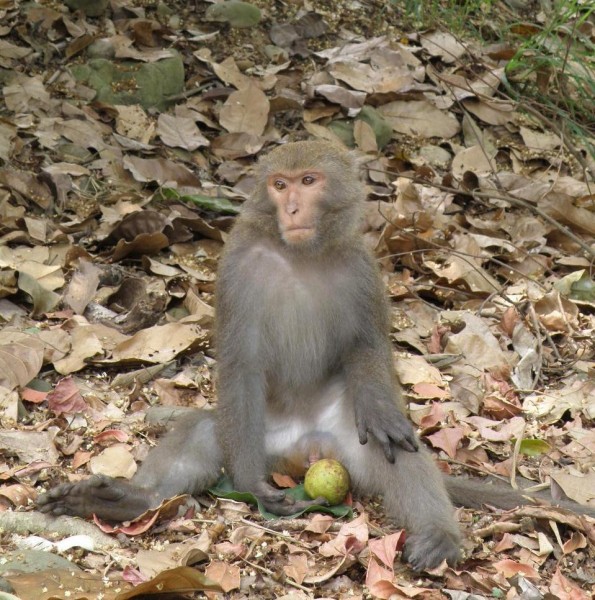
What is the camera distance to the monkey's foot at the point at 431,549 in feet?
12.8

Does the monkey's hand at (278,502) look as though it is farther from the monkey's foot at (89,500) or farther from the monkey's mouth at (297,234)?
the monkey's mouth at (297,234)

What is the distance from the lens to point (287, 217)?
451 cm

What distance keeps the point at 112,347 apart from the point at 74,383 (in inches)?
15.4

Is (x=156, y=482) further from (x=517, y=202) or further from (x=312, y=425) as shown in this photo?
(x=517, y=202)

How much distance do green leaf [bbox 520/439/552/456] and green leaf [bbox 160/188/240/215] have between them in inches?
97.7

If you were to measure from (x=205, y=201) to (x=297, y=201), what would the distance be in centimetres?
222

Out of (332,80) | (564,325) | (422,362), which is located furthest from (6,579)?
(332,80)

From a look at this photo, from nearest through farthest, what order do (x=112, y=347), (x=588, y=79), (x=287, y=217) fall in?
(x=287, y=217) → (x=112, y=347) → (x=588, y=79)

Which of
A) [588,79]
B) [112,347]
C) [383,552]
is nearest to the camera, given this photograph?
[383,552]

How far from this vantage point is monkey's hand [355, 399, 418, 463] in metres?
4.35

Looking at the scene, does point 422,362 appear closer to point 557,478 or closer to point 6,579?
point 557,478

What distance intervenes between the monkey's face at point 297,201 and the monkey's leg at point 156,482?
83 cm

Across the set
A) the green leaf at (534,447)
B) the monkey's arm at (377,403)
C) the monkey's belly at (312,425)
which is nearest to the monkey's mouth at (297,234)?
the monkey's arm at (377,403)

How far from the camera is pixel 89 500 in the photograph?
402 centimetres
